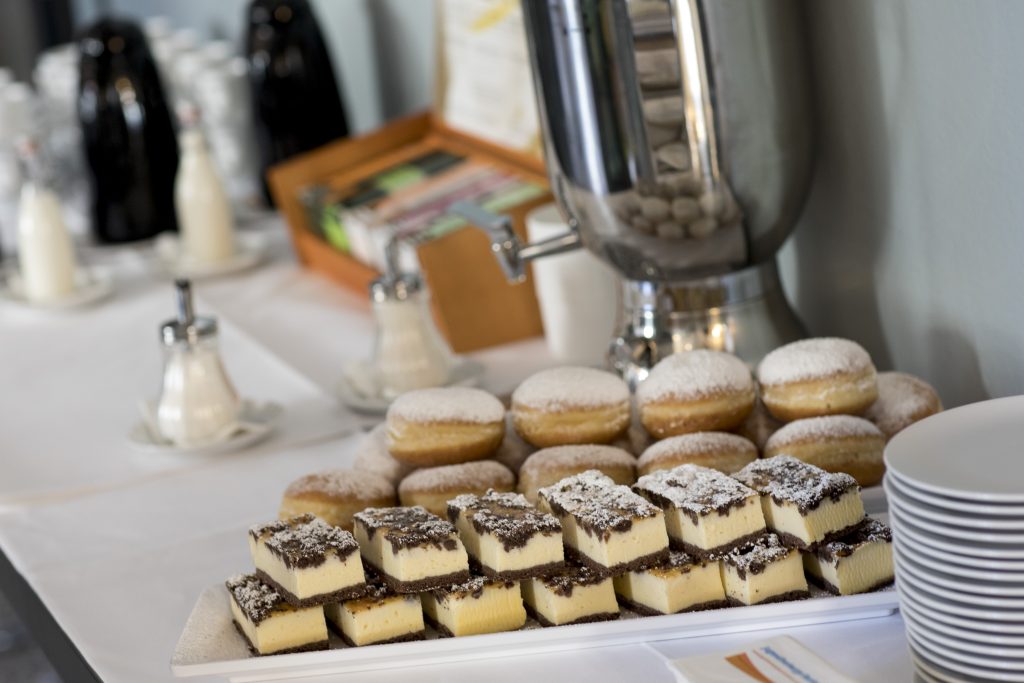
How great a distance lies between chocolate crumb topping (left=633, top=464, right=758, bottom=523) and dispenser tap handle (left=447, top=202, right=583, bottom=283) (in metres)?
0.29

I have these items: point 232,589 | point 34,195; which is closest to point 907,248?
point 232,589

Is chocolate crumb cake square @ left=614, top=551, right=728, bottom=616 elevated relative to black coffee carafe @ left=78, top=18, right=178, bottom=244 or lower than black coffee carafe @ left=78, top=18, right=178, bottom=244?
lower

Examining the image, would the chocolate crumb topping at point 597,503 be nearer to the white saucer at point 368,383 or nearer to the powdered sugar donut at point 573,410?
the powdered sugar donut at point 573,410

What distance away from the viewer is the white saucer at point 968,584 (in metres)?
0.57

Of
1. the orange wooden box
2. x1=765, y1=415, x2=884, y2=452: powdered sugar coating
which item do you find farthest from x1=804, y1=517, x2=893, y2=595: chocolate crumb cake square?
the orange wooden box

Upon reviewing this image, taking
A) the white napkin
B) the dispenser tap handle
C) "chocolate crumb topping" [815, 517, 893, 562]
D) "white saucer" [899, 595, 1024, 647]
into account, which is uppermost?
the dispenser tap handle

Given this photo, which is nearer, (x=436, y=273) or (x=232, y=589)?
(x=232, y=589)

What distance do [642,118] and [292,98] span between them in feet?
3.39

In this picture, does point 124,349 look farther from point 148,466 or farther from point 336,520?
point 336,520

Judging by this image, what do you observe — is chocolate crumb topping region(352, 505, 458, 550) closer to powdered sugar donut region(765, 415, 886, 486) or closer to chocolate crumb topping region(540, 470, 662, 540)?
chocolate crumb topping region(540, 470, 662, 540)

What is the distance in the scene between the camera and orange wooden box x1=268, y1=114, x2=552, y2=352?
4.21 feet

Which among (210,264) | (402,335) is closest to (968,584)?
(402,335)

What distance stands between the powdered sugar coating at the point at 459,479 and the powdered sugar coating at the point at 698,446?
0.08m

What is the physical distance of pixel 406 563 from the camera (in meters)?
0.71
